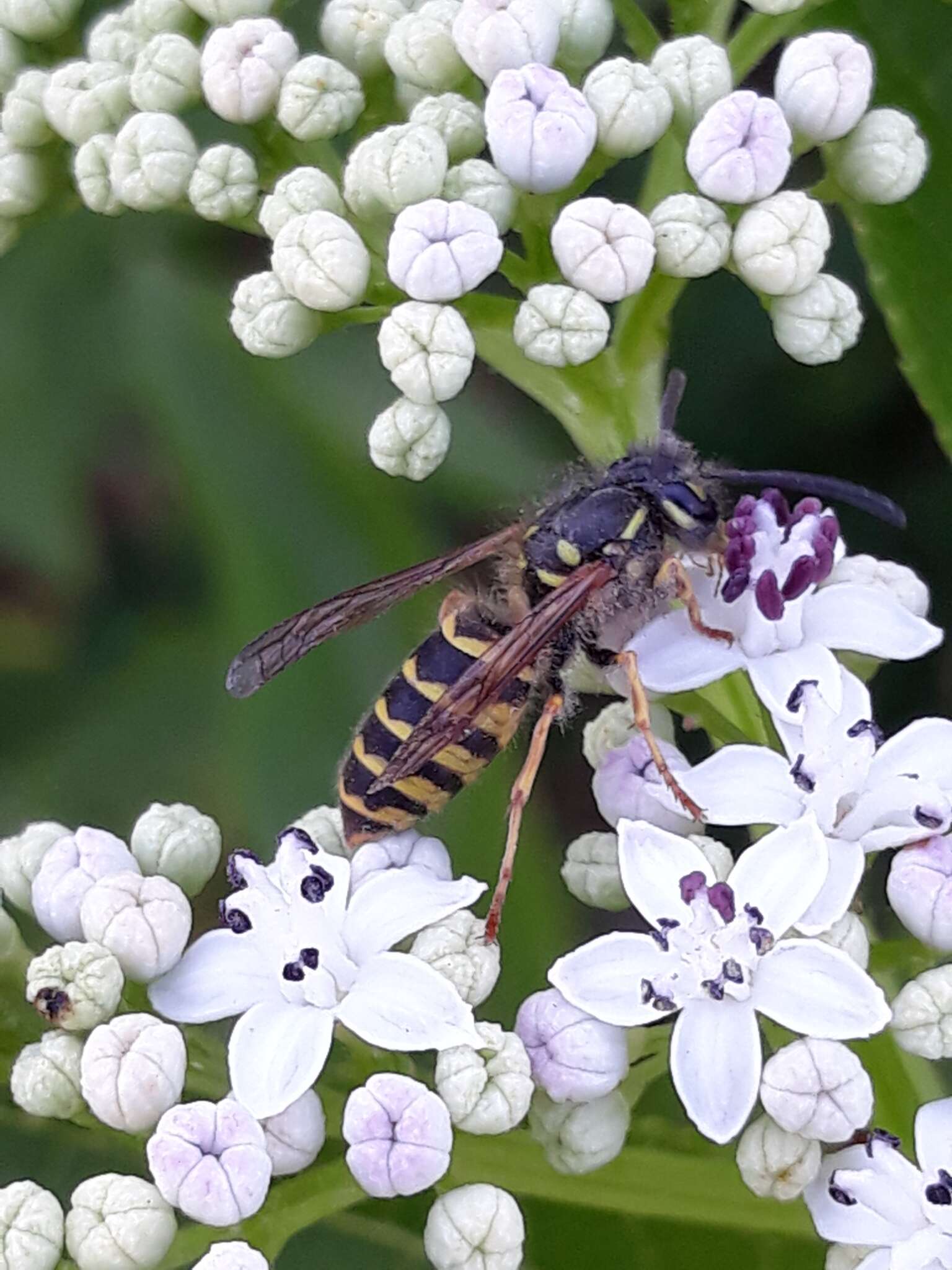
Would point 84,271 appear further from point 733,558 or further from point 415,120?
point 733,558

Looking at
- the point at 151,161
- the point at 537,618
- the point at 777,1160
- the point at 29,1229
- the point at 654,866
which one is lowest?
the point at 29,1229

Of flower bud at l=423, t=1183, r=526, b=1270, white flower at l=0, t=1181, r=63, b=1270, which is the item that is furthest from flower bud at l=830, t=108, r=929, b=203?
white flower at l=0, t=1181, r=63, b=1270

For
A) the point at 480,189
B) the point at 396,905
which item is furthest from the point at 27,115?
the point at 396,905

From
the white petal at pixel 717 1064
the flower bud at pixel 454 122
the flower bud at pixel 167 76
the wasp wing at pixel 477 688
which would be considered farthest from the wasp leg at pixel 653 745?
the flower bud at pixel 167 76

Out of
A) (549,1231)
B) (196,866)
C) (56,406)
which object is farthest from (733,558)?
(56,406)

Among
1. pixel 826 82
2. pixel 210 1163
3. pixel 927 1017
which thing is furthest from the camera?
pixel 826 82

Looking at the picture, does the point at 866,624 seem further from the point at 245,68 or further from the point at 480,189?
the point at 245,68

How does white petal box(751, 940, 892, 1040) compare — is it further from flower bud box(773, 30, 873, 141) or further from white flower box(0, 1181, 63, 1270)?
flower bud box(773, 30, 873, 141)
